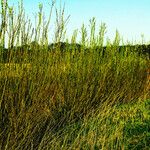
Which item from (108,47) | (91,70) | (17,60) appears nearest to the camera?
(17,60)

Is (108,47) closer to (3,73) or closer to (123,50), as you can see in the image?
(123,50)

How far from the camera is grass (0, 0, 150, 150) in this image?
4219mm

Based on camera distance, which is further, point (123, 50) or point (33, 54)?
point (123, 50)

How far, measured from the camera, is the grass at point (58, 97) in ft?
13.8

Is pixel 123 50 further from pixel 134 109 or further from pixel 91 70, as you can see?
pixel 134 109

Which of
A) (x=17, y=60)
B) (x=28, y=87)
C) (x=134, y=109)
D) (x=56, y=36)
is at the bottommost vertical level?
(x=134, y=109)

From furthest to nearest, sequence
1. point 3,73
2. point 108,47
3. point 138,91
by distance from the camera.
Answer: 1. point 138,91
2. point 108,47
3. point 3,73

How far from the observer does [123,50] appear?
27.8 ft

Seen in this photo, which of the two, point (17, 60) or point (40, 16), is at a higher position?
point (40, 16)

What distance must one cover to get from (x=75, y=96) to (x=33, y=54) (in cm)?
150

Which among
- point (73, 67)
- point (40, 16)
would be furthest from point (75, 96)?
point (40, 16)

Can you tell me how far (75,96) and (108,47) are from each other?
1970 mm

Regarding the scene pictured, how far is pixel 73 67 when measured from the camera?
6289 millimetres

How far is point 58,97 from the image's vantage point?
5867mm
